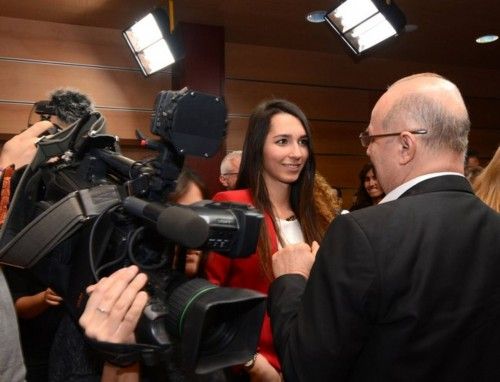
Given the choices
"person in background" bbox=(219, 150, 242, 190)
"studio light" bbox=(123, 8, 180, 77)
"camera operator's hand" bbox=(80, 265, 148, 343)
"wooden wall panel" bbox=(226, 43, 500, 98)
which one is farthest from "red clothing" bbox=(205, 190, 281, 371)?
"wooden wall panel" bbox=(226, 43, 500, 98)

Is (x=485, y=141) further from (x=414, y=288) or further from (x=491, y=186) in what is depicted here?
(x=414, y=288)

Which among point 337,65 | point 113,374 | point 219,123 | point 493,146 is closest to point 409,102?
point 219,123

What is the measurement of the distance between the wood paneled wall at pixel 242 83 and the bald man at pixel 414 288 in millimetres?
3308

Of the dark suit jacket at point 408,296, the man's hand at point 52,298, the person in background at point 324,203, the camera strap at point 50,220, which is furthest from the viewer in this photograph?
the person in background at point 324,203

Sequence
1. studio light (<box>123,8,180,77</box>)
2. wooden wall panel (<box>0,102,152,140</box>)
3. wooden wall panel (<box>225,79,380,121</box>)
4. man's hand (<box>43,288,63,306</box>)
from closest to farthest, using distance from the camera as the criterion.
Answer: man's hand (<box>43,288,63,306</box>), studio light (<box>123,8,180,77</box>), wooden wall panel (<box>0,102,152,140</box>), wooden wall panel (<box>225,79,380,121</box>)

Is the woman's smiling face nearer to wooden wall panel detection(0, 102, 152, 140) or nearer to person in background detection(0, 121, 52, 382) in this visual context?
person in background detection(0, 121, 52, 382)

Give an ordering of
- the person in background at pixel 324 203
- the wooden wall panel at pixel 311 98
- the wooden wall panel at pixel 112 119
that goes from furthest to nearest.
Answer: the wooden wall panel at pixel 311 98
the wooden wall panel at pixel 112 119
the person in background at pixel 324 203

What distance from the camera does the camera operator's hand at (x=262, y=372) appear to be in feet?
4.67

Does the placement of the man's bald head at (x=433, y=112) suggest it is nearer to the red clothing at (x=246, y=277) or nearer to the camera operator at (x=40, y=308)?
the red clothing at (x=246, y=277)

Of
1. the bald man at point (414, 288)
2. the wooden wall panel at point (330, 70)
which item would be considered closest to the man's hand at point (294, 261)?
the bald man at point (414, 288)

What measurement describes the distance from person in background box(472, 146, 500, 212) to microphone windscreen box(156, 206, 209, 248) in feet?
3.55

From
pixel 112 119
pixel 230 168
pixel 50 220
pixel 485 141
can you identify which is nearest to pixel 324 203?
pixel 50 220

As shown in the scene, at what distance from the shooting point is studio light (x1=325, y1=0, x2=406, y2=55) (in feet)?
10.2

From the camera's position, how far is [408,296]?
3.10 feet
